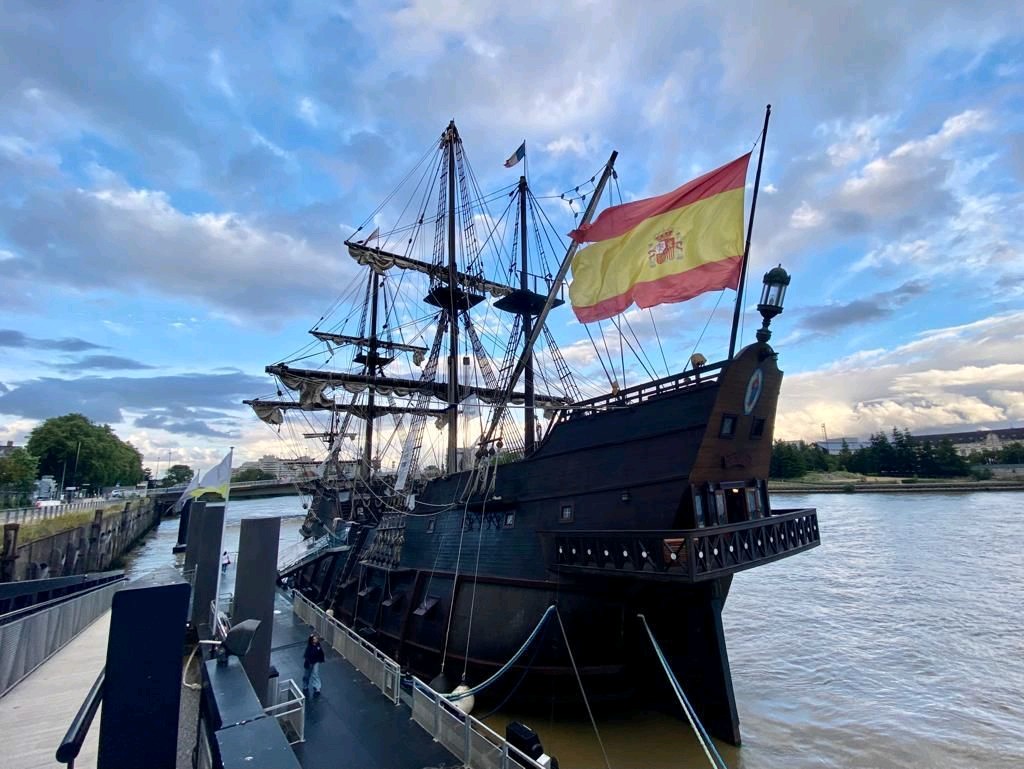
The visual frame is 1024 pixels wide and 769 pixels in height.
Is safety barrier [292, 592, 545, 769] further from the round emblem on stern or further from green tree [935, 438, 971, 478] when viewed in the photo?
green tree [935, 438, 971, 478]

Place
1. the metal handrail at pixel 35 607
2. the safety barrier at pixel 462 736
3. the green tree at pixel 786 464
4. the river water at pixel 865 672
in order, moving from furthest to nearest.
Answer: the green tree at pixel 786 464 → the river water at pixel 865 672 → the metal handrail at pixel 35 607 → the safety barrier at pixel 462 736

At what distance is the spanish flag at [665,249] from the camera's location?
9.66 metres

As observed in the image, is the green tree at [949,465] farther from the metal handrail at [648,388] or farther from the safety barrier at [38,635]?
the safety barrier at [38,635]

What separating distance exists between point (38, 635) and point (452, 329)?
14374 mm

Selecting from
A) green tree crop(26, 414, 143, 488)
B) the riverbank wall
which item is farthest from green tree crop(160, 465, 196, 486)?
the riverbank wall

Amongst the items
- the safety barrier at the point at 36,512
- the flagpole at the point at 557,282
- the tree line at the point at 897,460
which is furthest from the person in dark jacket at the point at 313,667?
the tree line at the point at 897,460

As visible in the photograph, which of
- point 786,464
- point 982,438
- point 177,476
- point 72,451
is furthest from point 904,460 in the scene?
point 177,476

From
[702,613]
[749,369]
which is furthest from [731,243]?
[702,613]

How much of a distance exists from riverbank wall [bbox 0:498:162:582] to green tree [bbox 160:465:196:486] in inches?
4099

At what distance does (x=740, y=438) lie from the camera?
10.4 meters

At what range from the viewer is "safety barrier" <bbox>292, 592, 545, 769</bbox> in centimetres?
700

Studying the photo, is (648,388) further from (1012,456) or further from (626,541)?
(1012,456)

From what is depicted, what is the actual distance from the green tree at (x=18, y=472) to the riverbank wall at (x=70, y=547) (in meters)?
7.59

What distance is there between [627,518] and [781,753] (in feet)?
19.1
